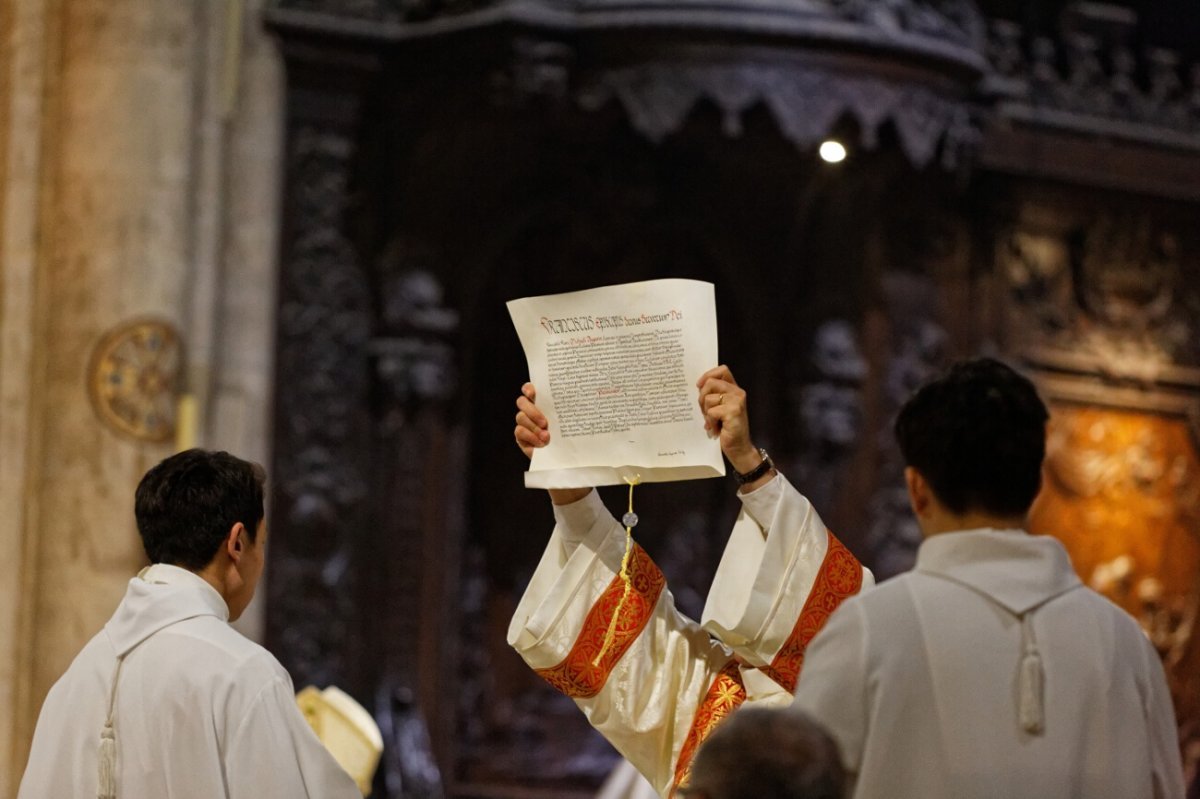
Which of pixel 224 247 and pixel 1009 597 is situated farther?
pixel 224 247

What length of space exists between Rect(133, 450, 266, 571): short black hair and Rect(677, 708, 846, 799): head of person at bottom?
4.57ft

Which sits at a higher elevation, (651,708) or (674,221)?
(674,221)

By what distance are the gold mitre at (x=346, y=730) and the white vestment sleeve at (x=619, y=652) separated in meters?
2.32

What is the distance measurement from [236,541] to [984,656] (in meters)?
1.42

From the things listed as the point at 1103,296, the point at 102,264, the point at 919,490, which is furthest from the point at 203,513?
the point at 1103,296

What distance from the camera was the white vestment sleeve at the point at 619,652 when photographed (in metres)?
3.73

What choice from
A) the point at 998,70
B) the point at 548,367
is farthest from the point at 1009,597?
the point at 998,70

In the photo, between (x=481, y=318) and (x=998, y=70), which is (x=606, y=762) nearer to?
(x=481, y=318)

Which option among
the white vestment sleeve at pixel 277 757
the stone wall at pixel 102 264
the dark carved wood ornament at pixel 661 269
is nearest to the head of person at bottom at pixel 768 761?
the white vestment sleeve at pixel 277 757

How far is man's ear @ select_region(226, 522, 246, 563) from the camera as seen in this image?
132 inches

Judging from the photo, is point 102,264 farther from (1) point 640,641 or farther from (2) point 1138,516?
(2) point 1138,516

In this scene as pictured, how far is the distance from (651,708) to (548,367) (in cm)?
74

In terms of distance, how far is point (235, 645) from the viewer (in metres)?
3.29

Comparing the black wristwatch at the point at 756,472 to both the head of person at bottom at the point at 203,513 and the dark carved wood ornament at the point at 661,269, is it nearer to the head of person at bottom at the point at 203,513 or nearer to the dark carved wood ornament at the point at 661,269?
the head of person at bottom at the point at 203,513
